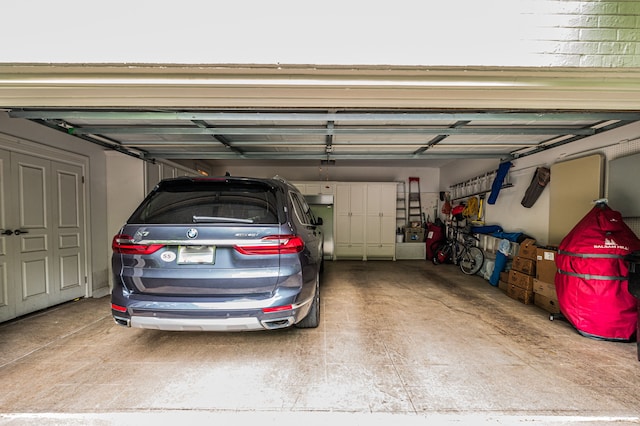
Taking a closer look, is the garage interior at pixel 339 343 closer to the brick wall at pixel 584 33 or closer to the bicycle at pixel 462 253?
the brick wall at pixel 584 33

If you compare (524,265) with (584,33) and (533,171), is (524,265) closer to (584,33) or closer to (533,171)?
(533,171)

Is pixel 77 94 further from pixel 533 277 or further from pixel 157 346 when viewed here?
pixel 533 277

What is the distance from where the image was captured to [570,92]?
5.86 feet

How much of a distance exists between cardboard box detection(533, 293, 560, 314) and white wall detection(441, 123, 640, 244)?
3.52 feet

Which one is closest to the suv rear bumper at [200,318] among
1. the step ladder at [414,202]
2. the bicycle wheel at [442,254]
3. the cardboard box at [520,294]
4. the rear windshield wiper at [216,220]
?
the rear windshield wiper at [216,220]

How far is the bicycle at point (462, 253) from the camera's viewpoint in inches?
222

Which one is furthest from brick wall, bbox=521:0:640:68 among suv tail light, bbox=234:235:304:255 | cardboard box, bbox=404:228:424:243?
cardboard box, bbox=404:228:424:243

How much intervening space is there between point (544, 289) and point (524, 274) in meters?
0.39

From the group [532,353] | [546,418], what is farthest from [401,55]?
[532,353]

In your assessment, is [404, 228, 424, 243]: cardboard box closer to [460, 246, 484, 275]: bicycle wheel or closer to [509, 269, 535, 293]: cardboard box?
[460, 246, 484, 275]: bicycle wheel

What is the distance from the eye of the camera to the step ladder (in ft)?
26.7

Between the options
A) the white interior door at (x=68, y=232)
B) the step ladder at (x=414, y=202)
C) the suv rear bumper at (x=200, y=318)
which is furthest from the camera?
the step ladder at (x=414, y=202)

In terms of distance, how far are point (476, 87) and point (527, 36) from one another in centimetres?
40

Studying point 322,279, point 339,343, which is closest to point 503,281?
point 322,279
